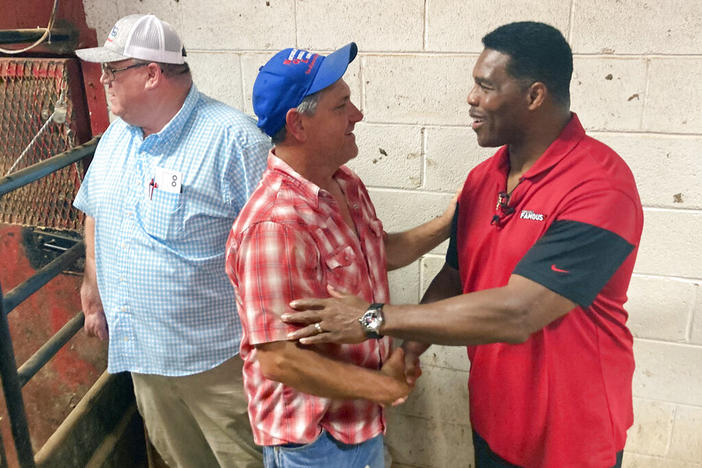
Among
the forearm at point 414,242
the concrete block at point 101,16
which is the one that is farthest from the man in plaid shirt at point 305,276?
the concrete block at point 101,16

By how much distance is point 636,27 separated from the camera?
1.96 metres

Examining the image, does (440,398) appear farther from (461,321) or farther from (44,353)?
(44,353)

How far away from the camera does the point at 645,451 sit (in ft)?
7.89

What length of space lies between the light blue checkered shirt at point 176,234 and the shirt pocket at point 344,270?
0.53m

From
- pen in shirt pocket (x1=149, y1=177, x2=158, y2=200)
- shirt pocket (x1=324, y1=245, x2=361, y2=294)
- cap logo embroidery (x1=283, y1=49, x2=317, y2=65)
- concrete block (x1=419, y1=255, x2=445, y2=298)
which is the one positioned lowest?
concrete block (x1=419, y1=255, x2=445, y2=298)

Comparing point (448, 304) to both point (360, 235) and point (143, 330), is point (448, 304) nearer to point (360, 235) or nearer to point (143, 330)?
point (360, 235)

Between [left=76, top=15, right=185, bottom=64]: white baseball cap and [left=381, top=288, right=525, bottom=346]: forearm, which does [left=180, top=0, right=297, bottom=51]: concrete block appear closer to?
[left=76, top=15, right=185, bottom=64]: white baseball cap

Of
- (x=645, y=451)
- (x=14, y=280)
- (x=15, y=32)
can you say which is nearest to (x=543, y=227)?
(x=645, y=451)

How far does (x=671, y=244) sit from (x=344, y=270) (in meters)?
1.26

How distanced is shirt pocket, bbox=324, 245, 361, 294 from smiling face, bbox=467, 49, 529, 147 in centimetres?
47

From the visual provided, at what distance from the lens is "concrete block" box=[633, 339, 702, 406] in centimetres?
223

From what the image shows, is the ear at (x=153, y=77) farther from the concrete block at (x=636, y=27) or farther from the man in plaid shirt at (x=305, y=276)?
the concrete block at (x=636, y=27)

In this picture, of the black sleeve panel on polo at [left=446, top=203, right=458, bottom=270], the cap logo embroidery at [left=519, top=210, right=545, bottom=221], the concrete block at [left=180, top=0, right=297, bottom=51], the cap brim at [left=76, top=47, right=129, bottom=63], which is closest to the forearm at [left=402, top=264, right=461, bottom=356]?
the black sleeve panel on polo at [left=446, top=203, right=458, bottom=270]

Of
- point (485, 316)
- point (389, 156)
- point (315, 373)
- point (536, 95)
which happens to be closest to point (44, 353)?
point (315, 373)
